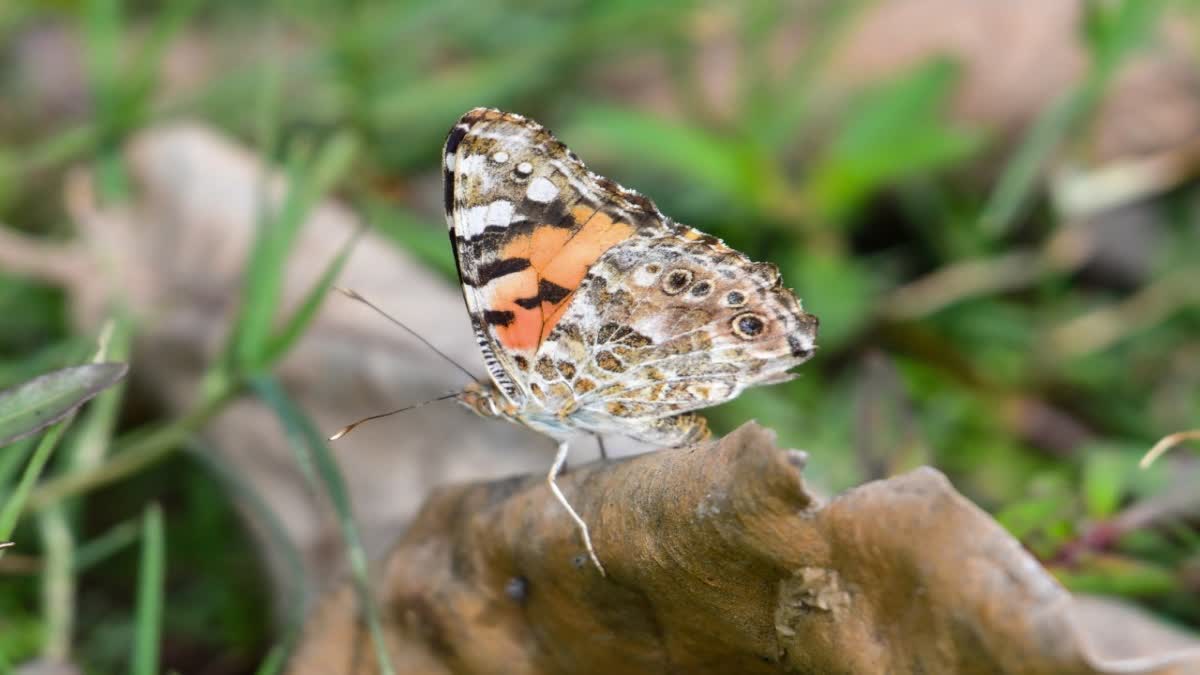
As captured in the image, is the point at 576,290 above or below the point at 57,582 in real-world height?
above

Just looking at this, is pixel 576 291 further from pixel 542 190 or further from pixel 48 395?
→ pixel 48 395

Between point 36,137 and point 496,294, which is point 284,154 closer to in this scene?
point 36,137

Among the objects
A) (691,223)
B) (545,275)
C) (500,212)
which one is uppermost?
(500,212)

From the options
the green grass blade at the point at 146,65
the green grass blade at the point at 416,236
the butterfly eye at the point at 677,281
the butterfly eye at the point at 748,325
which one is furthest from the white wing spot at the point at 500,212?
the green grass blade at the point at 146,65

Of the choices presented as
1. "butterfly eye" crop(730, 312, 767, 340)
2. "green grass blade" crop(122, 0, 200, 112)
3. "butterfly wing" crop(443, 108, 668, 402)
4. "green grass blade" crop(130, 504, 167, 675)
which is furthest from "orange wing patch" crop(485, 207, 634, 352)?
"green grass blade" crop(122, 0, 200, 112)

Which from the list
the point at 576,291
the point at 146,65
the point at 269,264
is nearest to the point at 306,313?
the point at 269,264

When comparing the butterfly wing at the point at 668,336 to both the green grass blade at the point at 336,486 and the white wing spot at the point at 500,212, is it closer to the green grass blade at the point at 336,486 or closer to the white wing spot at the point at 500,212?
the white wing spot at the point at 500,212

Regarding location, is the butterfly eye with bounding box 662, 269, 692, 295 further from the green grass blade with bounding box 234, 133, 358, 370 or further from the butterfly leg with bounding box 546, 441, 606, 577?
the green grass blade with bounding box 234, 133, 358, 370

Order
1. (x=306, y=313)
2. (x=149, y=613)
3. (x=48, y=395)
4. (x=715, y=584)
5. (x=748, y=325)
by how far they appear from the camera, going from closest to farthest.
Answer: (x=715, y=584) → (x=48, y=395) → (x=149, y=613) → (x=748, y=325) → (x=306, y=313)
